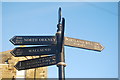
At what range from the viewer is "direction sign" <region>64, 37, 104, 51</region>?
276 inches

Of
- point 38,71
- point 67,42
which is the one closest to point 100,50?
point 67,42

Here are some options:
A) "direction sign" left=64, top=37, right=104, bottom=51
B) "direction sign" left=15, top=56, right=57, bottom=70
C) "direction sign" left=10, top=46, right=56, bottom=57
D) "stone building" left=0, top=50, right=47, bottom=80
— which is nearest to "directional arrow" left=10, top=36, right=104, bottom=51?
"direction sign" left=64, top=37, right=104, bottom=51

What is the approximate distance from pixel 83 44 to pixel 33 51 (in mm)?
1648

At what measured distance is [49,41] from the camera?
698 cm

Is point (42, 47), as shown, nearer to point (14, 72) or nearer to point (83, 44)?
point (83, 44)

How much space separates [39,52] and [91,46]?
1761 millimetres

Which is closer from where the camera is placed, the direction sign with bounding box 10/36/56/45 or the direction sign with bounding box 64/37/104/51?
the direction sign with bounding box 10/36/56/45

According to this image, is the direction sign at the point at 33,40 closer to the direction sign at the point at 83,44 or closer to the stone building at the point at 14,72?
the direction sign at the point at 83,44

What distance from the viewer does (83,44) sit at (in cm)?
724

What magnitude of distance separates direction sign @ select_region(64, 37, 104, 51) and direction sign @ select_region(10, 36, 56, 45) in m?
0.47

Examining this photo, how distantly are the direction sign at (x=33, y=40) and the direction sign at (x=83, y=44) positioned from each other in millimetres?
471

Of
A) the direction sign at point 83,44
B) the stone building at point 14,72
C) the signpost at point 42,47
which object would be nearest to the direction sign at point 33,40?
the signpost at point 42,47

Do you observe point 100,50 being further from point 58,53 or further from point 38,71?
point 38,71

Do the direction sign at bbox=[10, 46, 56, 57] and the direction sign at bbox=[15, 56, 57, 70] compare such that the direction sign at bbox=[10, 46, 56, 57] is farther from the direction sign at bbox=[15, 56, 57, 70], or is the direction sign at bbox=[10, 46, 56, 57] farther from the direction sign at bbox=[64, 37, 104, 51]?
the direction sign at bbox=[64, 37, 104, 51]
